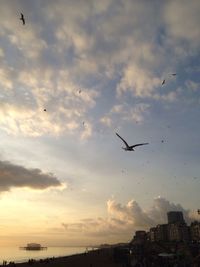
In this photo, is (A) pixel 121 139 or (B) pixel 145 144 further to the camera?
(A) pixel 121 139

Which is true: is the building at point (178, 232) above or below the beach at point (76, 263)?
above

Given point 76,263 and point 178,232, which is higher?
point 178,232

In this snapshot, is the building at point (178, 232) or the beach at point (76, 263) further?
the building at point (178, 232)

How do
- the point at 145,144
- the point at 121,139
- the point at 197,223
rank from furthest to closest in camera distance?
the point at 197,223 → the point at 121,139 → the point at 145,144

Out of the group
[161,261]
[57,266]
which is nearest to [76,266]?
[57,266]

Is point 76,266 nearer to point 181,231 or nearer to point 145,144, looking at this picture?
point 145,144

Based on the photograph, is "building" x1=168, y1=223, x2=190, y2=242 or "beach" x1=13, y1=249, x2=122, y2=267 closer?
"beach" x1=13, y1=249, x2=122, y2=267

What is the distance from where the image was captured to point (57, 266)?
48469mm

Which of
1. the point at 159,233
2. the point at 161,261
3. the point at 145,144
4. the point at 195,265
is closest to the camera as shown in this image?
the point at 145,144

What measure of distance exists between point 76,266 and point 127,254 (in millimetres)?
8044

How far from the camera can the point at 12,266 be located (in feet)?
142

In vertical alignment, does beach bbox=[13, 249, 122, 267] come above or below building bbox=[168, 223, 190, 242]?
below

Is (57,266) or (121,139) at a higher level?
(121,139)

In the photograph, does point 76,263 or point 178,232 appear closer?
point 76,263
